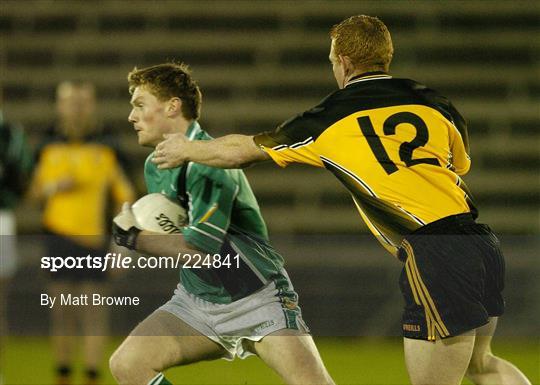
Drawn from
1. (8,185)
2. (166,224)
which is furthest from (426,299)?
(8,185)

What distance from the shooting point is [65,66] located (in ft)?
32.8

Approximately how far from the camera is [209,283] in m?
3.37

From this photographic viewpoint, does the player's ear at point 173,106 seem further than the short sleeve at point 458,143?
Yes

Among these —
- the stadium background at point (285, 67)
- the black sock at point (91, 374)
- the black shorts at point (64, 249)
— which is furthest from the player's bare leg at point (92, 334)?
the stadium background at point (285, 67)

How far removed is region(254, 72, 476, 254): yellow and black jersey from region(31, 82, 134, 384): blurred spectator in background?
8.44 feet

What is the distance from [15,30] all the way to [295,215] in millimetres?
3450

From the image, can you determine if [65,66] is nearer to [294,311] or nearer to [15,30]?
[15,30]

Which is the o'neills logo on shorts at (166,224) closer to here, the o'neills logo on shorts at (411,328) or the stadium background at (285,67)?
the o'neills logo on shorts at (411,328)

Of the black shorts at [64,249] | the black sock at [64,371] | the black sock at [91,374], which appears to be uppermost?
the black shorts at [64,249]

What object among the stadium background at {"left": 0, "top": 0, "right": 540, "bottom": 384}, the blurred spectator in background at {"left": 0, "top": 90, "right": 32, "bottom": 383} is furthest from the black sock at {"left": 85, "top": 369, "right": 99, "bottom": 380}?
the stadium background at {"left": 0, "top": 0, "right": 540, "bottom": 384}

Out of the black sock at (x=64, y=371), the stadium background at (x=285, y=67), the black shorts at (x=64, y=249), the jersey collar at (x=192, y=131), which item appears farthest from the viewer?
the stadium background at (x=285, y=67)

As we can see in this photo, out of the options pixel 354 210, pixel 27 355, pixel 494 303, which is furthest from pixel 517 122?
pixel 494 303

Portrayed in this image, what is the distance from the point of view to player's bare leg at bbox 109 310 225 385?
3234mm

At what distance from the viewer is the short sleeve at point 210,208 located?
332 cm
